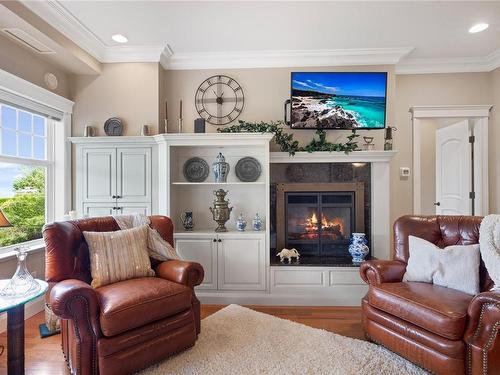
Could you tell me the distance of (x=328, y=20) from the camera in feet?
9.04

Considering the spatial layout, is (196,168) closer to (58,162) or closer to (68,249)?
(58,162)

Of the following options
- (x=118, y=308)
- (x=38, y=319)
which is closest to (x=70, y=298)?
(x=118, y=308)

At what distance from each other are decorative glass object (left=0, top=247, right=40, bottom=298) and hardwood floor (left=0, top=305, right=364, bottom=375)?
64cm

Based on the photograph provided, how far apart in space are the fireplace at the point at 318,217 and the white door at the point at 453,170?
158 centimetres

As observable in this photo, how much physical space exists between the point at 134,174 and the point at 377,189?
8.97ft

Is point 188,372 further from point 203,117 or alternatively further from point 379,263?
point 203,117

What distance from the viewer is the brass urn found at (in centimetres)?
324

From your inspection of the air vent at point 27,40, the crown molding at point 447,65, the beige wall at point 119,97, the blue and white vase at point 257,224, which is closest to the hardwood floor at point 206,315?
the blue and white vase at point 257,224

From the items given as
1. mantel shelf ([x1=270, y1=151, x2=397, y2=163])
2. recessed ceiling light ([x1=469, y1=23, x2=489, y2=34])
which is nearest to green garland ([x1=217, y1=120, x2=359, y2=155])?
mantel shelf ([x1=270, y1=151, x2=397, y2=163])

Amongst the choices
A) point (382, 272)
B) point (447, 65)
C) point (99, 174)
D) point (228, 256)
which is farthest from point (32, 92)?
point (447, 65)

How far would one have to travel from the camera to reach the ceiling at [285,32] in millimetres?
2561

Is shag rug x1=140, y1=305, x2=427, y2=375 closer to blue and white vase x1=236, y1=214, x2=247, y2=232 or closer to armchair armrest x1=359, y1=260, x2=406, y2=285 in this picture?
armchair armrest x1=359, y1=260, x2=406, y2=285

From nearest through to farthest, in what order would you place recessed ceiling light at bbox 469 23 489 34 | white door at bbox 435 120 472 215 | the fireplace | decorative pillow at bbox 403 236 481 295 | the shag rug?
the shag rug
decorative pillow at bbox 403 236 481 295
recessed ceiling light at bbox 469 23 489 34
the fireplace
white door at bbox 435 120 472 215

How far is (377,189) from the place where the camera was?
3.30 meters
